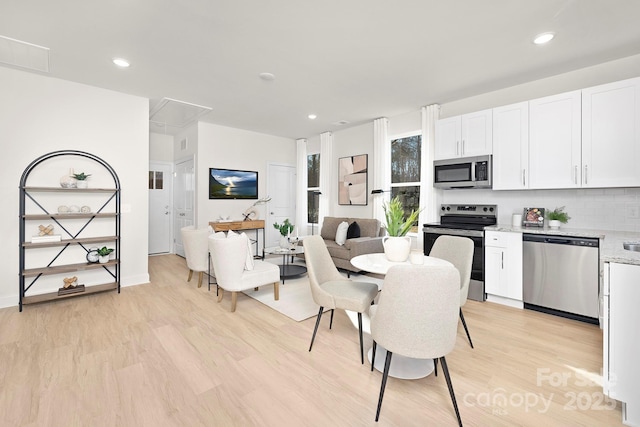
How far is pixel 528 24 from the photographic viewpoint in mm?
2457

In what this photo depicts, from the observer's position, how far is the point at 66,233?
3730mm

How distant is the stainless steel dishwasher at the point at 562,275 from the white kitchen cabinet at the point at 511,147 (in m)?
0.75

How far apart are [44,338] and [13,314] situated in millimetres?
1056

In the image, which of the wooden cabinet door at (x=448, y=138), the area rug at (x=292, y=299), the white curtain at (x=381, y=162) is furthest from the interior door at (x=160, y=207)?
the wooden cabinet door at (x=448, y=138)

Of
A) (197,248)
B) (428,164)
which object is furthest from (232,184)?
(428,164)

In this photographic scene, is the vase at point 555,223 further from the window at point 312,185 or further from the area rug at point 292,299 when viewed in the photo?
the window at point 312,185

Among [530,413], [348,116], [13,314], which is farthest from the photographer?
[348,116]

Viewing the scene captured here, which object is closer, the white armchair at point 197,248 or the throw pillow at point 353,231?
the white armchair at point 197,248

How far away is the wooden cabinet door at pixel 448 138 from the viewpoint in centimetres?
400

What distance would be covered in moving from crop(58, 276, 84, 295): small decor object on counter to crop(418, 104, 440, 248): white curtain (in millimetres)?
4913

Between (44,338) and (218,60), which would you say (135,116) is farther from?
(44,338)

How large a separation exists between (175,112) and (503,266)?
5.49 metres

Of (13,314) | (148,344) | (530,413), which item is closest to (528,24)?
(530,413)

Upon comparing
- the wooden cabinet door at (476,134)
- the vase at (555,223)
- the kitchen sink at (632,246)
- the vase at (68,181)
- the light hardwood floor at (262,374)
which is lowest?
the light hardwood floor at (262,374)
